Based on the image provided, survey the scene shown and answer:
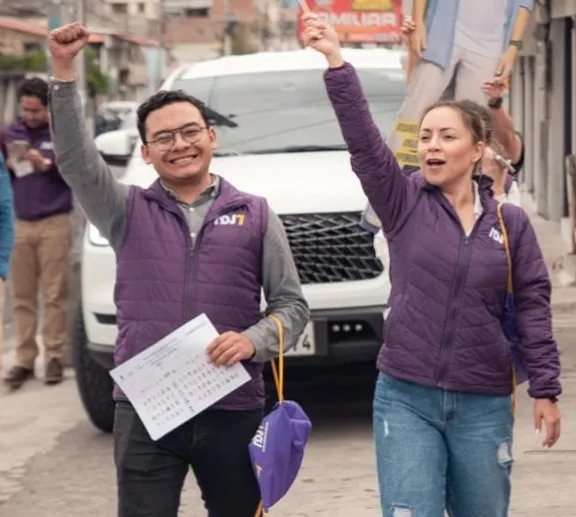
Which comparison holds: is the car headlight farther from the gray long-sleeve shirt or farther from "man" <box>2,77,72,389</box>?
the gray long-sleeve shirt

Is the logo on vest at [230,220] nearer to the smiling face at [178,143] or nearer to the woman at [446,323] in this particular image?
the smiling face at [178,143]

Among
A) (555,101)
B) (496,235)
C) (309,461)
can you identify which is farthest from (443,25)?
(555,101)

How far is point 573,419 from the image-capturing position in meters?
8.42

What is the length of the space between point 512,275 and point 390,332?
15.1 inches

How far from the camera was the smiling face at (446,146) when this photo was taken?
450cm

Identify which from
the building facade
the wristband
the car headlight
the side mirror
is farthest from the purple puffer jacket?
the building facade

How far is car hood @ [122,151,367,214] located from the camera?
7812 millimetres

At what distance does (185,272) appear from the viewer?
14.8 feet

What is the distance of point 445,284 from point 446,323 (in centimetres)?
11

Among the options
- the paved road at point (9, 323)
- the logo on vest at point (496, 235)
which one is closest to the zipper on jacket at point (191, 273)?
the logo on vest at point (496, 235)

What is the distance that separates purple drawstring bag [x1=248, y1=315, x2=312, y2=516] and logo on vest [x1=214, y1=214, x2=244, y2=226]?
533 mm

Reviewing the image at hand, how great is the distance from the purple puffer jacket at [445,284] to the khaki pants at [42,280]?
5644mm

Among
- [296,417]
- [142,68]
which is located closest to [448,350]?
[296,417]

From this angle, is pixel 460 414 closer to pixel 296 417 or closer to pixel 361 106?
pixel 296 417
